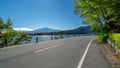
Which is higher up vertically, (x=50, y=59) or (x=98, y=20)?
(x=98, y=20)

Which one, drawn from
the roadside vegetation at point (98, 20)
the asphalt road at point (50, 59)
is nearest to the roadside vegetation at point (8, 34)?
the roadside vegetation at point (98, 20)

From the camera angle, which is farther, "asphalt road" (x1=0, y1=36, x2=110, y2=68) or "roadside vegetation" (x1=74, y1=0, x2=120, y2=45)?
"roadside vegetation" (x1=74, y1=0, x2=120, y2=45)

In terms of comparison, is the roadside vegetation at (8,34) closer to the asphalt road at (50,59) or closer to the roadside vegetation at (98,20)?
the roadside vegetation at (98,20)

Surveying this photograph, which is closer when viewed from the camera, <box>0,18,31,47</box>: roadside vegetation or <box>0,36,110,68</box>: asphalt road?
<box>0,36,110,68</box>: asphalt road

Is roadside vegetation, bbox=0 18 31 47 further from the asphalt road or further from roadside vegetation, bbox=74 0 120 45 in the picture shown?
the asphalt road

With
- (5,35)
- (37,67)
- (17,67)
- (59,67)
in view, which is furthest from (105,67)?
(5,35)

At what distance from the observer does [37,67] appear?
32.9 ft

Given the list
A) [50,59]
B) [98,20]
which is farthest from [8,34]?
[50,59]

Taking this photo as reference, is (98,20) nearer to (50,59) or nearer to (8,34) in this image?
(8,34)

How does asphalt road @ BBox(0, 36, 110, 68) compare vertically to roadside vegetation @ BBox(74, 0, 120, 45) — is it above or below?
below

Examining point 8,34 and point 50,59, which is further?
point 8,34

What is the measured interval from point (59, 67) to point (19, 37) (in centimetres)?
4008

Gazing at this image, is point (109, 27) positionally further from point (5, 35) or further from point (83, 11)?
point (5, 35)

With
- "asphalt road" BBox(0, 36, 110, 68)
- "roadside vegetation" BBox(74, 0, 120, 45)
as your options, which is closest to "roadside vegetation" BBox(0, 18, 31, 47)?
"roadside vegetation" BBox(74, 0, 120, 45)
